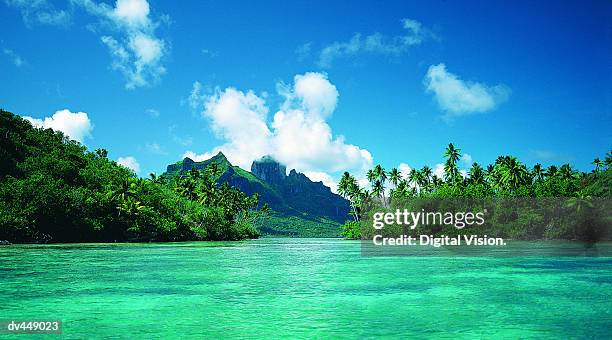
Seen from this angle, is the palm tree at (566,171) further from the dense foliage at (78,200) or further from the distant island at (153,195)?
the dense foliage at (78,200)

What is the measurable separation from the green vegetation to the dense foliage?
3446 centimetres

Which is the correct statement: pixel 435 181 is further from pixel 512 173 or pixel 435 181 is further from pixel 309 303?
pixel 309 303

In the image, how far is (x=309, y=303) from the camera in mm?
13914

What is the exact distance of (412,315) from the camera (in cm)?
1207

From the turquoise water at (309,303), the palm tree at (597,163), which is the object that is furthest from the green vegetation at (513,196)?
the turquoise water at (309,303)

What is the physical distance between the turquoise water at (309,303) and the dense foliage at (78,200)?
35.7 metres

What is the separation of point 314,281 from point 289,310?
7244mm

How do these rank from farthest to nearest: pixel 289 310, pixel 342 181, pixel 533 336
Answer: pixel 342 181 → pixel 289 310 → pixel 533 336

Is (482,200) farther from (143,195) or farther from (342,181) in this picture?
(143,195)

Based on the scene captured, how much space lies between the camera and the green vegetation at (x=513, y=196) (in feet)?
233

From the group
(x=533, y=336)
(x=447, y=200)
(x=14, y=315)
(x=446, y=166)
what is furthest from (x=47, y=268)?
(x=446, y=166)

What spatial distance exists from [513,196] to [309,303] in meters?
73.4

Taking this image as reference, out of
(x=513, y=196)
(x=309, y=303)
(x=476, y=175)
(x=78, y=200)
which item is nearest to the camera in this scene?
(x=309, y=303)

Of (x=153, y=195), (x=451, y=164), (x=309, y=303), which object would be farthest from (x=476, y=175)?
(x=309, y=303)
